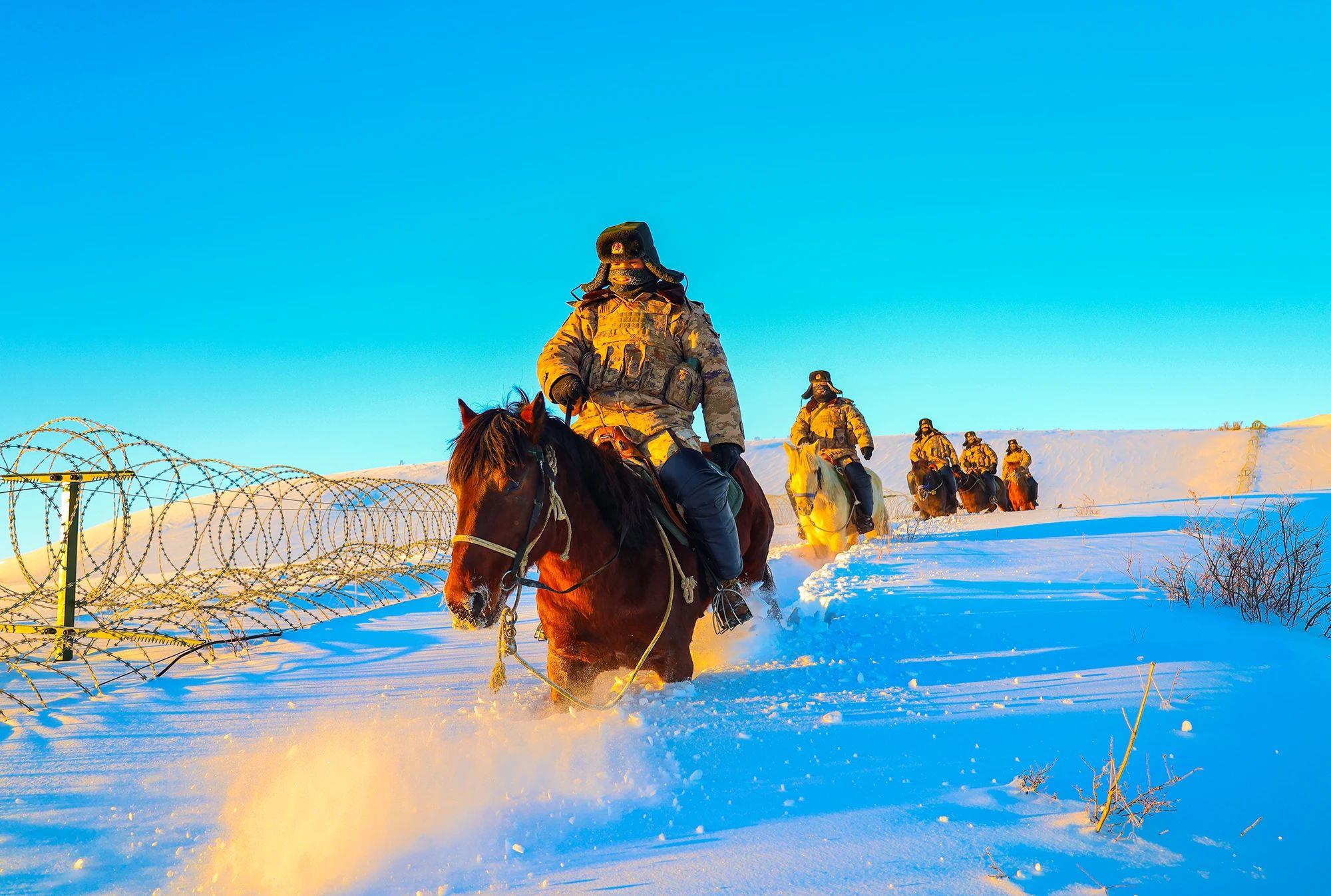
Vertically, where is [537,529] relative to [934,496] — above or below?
above

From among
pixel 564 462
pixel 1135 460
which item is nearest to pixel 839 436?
pixel 564 462

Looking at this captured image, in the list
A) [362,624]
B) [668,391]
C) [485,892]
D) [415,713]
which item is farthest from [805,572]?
[485,892]

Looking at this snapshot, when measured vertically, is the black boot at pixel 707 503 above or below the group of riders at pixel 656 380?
below

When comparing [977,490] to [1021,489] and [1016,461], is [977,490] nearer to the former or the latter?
[1021,489]

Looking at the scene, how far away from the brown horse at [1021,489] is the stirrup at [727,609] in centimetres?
1831

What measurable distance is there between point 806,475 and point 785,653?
5696 mm

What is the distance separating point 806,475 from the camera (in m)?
10.1

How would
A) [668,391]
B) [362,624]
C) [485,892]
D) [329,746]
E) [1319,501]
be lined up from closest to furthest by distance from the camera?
[485,892] < [329,746] < [668,391] < [362,624] < [1319,501]

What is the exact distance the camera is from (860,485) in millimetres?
10844

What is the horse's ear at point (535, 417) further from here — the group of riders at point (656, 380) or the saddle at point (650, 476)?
the group of riders at point (656, 380)

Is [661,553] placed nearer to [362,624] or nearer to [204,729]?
[204,729]

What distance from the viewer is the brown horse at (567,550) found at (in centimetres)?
285

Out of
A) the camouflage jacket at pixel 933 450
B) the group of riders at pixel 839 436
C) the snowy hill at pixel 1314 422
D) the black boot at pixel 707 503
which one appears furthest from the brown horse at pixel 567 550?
the snowy hill at pixel 1314 422

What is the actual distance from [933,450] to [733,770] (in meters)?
16.2
